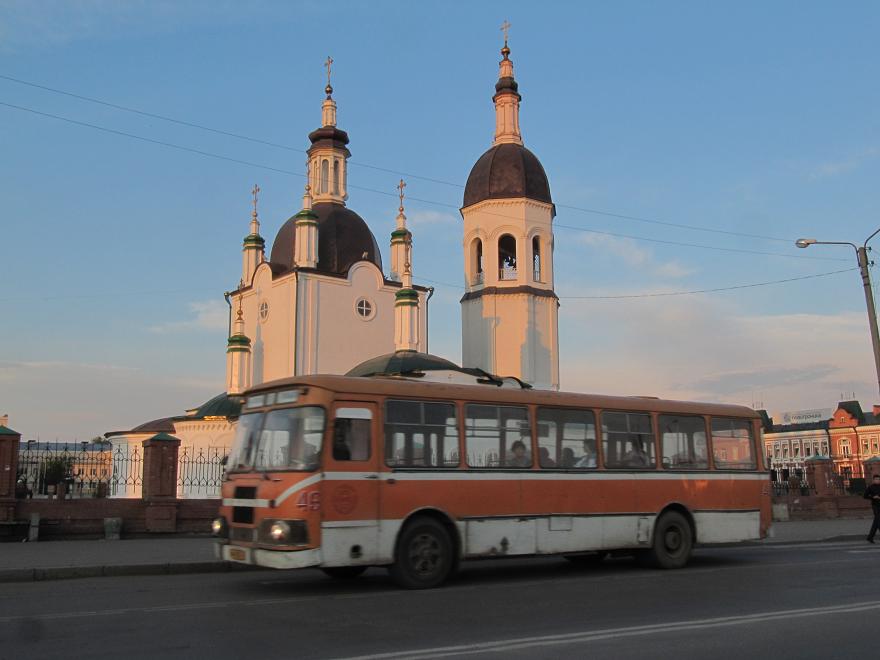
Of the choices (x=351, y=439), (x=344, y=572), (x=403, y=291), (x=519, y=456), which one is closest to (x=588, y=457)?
(x=519, y=456)

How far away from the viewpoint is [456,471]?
12086 millimetres

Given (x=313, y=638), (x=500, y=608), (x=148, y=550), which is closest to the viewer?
(x=313, y=638)

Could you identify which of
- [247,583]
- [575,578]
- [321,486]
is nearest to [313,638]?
[321,486]

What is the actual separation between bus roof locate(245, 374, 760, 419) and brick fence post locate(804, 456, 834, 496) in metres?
17.7

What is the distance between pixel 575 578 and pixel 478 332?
28.6 meters

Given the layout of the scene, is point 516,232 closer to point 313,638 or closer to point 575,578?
point 575,578

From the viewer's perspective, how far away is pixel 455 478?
39.6 feet

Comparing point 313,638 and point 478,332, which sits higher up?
point 478,332

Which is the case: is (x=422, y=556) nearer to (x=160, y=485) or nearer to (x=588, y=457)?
(x=588, y=457)

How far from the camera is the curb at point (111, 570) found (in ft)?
41.0

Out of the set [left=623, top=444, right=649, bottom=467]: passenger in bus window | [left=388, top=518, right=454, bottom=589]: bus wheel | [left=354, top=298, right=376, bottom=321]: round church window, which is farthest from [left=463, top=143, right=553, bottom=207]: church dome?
[left=388, top=518, right=454, bottom=589]: bus wheel

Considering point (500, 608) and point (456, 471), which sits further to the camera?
point (456, 471)

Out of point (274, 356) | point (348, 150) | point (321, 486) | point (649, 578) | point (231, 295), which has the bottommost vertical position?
point (649, 578)

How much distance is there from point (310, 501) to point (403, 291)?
27.8 metres
